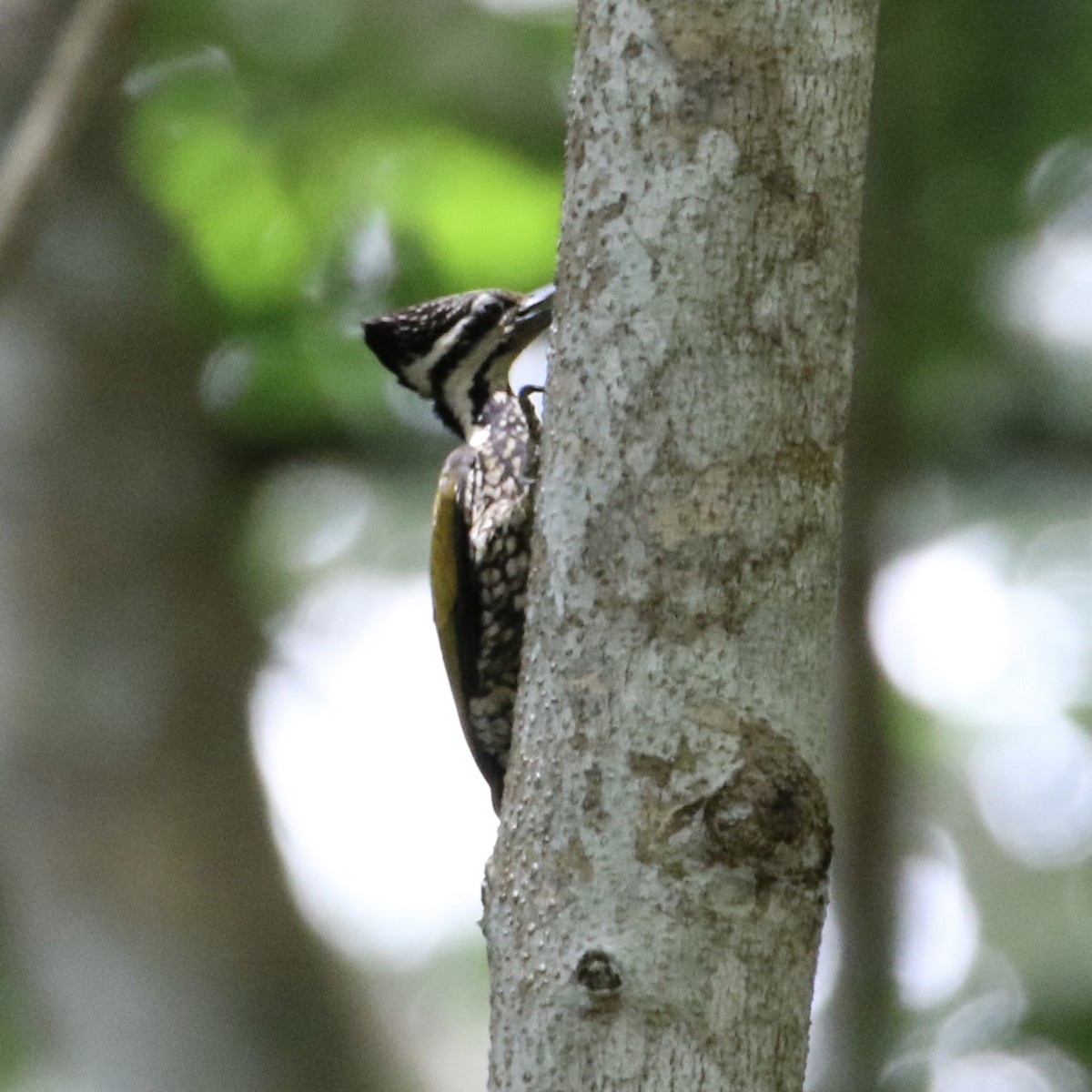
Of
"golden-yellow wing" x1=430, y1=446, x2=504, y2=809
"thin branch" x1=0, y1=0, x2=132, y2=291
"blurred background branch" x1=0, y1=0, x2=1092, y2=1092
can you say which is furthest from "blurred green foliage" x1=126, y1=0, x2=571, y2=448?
"thin branch" x1=0, y1=0, x2=132, y2=291

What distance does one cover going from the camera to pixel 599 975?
71.8 inches

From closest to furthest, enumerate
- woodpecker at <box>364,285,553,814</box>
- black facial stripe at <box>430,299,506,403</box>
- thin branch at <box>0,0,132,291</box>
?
thin branch at <box>0,0,132,291</box>
woodpecker at <box>364,285,553,814</box>
black facial stripe at <box>430,299,506,403</box>

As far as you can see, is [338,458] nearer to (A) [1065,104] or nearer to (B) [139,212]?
(B) [139,212]

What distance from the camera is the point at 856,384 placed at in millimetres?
4531

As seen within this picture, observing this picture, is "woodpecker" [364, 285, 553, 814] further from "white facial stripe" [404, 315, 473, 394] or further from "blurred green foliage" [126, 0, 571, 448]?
"blurred green foliage" [126, 0, 571, 448]

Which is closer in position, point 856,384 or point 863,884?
point 863,884

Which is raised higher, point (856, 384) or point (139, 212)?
A: point (139, 212)

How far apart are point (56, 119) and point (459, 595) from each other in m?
1.22

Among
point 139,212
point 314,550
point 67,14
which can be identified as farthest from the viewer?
point 314,550

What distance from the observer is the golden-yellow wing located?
149 inches

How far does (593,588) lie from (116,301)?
4.49 metres

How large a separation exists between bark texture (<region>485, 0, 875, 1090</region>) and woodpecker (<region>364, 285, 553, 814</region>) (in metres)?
1.56

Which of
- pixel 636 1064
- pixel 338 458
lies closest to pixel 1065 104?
pixel 338 458

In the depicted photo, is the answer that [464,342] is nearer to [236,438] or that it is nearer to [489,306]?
[489,306]
